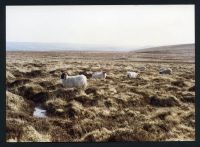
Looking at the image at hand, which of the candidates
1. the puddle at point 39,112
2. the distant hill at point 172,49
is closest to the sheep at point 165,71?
the distant hill at point 172,49

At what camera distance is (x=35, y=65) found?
8.68 metres

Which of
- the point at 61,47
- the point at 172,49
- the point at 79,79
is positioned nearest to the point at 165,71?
the point at 172,49

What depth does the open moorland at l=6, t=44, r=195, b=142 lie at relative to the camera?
8.30 metres

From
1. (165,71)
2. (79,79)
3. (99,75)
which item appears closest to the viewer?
(79,79)

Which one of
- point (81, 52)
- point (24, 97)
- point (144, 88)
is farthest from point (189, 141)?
point (24, 97)

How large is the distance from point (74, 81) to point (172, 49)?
88.7 inches

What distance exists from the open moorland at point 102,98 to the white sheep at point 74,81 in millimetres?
97

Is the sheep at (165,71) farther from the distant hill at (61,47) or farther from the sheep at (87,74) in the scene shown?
the sheep at (87,74)

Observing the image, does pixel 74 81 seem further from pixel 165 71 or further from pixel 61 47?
pixel 165 71

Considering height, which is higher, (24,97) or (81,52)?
(81,52)

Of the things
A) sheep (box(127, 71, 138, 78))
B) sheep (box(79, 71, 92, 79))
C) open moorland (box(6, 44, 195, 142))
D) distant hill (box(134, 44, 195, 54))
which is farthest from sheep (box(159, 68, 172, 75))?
sheep (box(79, 71, 92, 79))

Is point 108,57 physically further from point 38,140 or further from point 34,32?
point 38,140

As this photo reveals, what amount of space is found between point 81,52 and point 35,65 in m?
1.04

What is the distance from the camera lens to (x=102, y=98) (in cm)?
866
